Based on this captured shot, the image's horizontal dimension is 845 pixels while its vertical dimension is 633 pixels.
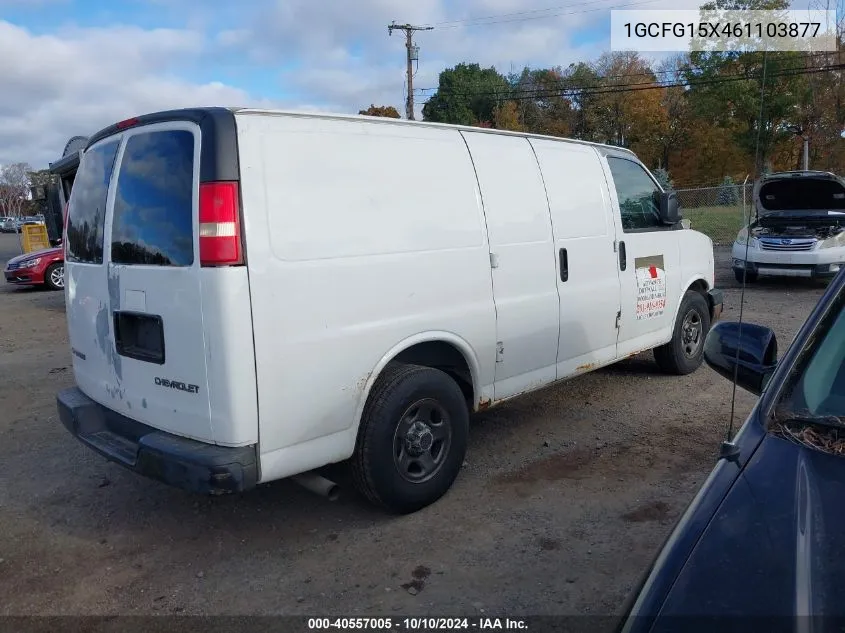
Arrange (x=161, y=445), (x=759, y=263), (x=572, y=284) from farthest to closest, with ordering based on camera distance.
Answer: (x=759, y=263), (x=572, y=284), (x=161, y=445)

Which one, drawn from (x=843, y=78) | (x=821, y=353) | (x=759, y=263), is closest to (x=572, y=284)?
(x=821, y=353)

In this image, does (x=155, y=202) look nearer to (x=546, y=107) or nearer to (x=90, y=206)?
(x=90, y=206)

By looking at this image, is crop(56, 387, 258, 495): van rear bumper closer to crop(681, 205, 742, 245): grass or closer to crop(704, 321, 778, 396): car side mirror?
crop(704, 321, 778, 396): car side mirror

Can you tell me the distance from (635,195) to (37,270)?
14516mm

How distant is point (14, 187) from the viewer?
335 ft

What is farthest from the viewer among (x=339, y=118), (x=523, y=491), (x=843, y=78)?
(x=843, y=78)

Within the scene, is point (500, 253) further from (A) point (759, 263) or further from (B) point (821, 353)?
(A) point (759, 263)

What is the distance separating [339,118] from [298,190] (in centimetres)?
56

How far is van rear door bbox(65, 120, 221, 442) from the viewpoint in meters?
3.14

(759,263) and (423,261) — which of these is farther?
(759,263)

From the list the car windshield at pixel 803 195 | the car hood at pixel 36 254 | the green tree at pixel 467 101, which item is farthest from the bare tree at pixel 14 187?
the car windshield at pixel 803 195

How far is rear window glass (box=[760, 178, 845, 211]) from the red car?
580 inches

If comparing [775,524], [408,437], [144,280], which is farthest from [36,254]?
[775,524]

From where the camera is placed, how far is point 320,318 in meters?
3.31
